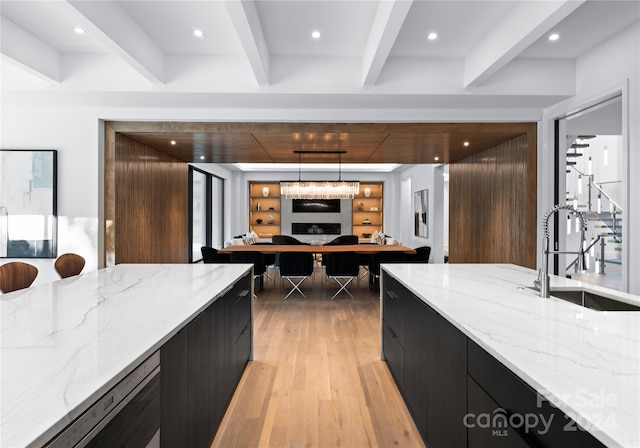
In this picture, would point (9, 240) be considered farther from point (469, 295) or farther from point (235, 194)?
point (235, 194)

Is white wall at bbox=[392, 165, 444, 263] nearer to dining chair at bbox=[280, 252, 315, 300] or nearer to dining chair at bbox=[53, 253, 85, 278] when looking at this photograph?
dining chair at bbox=[280, 252, 315, 300]

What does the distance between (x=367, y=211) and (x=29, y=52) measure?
9244 millimetres

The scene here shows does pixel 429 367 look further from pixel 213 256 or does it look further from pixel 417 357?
pixel 213 256

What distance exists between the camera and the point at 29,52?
11.2 ft

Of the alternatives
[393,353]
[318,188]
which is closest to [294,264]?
[318,188]

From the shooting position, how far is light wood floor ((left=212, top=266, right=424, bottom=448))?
6.86 ft

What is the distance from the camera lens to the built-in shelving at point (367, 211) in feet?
37.7

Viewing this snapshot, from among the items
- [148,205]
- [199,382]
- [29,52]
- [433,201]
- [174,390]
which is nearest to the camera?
[174,390]

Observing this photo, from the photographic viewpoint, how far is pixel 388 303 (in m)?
2.91

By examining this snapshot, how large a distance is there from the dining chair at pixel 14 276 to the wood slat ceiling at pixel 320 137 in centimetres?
252

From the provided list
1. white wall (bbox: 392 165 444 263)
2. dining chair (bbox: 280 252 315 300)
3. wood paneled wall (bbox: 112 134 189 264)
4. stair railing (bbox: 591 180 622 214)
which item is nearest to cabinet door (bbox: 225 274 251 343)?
dining chair (bbox: 280 252 315 300)

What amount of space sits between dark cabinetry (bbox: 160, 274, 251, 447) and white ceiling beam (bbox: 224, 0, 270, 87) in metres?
1.93

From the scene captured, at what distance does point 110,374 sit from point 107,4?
3021 millimetres

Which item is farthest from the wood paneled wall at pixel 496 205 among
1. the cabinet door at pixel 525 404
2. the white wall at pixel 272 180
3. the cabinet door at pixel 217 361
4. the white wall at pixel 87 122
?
the white wall at pixel 272 180
